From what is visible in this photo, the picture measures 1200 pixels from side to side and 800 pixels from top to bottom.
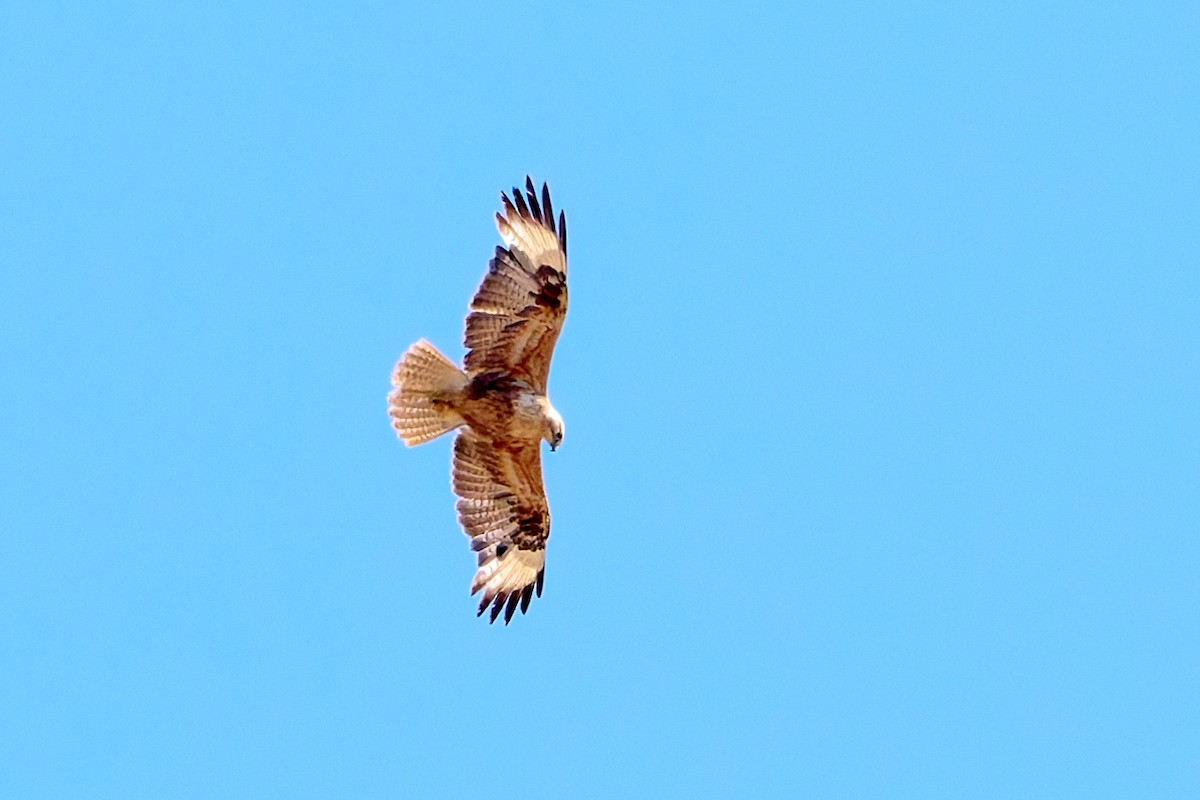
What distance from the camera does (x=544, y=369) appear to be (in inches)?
547

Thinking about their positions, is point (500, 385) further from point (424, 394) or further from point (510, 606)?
point (510, 606)

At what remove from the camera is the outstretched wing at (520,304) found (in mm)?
13680

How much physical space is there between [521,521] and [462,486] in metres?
0.46

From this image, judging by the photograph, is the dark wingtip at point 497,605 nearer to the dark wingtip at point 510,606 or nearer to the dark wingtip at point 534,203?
the dark wingtip at point 510,606

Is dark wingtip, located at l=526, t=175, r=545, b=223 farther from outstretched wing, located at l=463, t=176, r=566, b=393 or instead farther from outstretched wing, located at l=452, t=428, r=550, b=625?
outstretched wing, located at l=452, t=428, r=550, b=625

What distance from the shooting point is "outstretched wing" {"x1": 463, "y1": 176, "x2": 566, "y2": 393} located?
13680mm

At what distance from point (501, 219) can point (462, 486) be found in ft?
5.83

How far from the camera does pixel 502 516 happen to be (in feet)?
47.5

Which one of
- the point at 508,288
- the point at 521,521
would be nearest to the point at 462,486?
the point at 521,521

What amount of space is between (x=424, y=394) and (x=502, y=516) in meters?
1.08

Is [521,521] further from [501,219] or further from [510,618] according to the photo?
[501,219]

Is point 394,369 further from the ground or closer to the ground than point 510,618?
further from the ground

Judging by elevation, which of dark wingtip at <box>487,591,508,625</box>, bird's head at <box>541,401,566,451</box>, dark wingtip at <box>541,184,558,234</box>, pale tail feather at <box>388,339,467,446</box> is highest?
dark wingtip at <box>541,184,558,234</box>

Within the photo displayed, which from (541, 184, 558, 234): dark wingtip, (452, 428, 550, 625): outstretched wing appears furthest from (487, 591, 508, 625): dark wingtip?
(541, 184, 558, 234): dark wingtip
